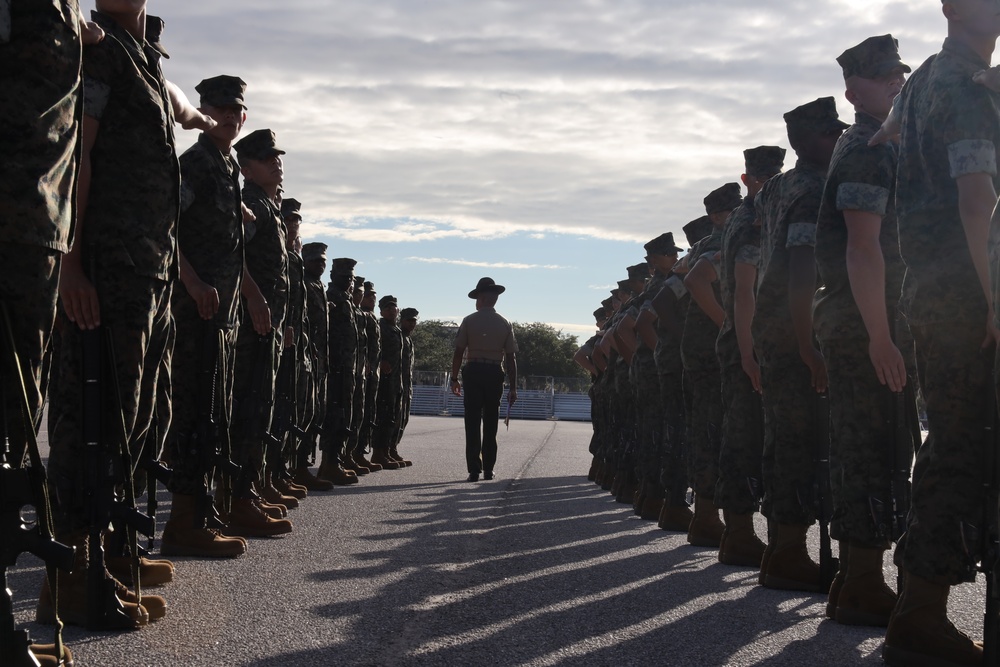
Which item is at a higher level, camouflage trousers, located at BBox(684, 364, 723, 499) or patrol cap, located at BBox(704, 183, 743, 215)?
patrol cap, located at BBox(704, 183, 743, 215)

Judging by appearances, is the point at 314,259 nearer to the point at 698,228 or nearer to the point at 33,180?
the point at 698,228

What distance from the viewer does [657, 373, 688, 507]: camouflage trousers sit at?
891cm

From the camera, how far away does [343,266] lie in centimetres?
1488

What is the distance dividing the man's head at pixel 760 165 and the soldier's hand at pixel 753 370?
1.25 metres

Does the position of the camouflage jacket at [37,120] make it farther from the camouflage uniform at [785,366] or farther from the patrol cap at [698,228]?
the patrol cap at [698,228]

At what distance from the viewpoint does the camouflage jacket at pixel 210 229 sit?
6082 millimetres

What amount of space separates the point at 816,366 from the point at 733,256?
1377 millimetres

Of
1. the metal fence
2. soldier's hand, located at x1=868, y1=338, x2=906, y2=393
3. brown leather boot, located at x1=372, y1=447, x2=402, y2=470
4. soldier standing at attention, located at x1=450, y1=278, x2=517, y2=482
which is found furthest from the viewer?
the metal fence

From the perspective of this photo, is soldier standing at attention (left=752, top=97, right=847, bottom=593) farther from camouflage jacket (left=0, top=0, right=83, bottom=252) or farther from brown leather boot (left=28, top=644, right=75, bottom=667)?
camouflage jacket (left=0, top=0, right=83, bottom=252)

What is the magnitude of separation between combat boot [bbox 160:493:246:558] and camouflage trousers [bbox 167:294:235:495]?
0.15 m

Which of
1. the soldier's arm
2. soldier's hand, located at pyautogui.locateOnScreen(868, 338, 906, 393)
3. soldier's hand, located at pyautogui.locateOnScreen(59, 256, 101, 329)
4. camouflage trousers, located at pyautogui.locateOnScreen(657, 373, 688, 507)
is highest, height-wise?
the soldier's arm

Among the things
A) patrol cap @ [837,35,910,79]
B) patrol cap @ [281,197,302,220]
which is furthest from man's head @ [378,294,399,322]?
patrol cap @ [837,35,910,79]

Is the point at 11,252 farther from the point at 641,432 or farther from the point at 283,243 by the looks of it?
the point at 641,432

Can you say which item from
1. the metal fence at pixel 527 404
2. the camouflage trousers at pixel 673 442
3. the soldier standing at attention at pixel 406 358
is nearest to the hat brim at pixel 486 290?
the soldier standing at attention at pixel 406 358
